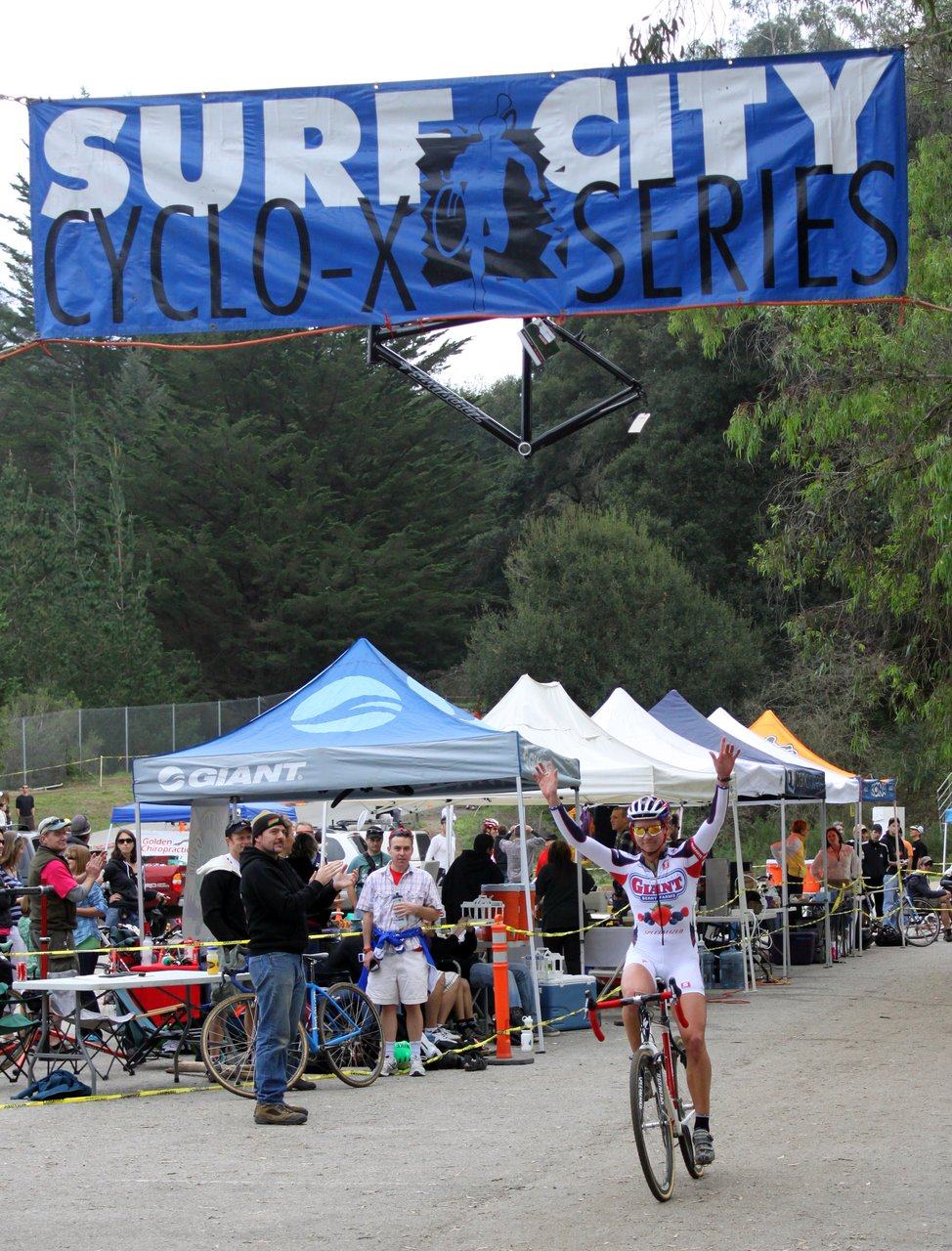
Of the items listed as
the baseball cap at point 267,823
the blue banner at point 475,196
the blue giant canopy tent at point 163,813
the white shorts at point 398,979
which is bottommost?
the white shorts at point 398,979

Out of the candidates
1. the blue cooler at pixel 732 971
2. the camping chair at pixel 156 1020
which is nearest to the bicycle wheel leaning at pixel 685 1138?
the camping chair at pixel 156 1020

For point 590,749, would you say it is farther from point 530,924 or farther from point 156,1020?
point 156,1020

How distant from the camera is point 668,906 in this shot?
342 inches

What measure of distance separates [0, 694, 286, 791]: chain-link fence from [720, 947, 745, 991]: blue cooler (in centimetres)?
2646

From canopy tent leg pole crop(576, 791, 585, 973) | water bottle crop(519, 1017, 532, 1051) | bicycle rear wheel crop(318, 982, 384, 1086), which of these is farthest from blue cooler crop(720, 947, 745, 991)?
bicycle rear wheel crop(318, 982, 384, 1086)

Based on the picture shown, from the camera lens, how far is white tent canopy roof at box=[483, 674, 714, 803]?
20.0 metres

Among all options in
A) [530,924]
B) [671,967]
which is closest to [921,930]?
[530,924]

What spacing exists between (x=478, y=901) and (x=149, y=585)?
4317 centimetres

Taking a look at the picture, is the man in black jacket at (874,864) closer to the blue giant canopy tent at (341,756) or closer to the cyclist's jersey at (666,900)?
the blue giant canopy tent at (341,756)

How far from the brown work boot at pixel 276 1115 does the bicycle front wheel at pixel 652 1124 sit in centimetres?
351

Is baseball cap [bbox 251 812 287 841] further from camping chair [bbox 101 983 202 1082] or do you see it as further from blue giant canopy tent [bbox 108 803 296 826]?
blue giant canopy tent [bbox 108 803 296 826]

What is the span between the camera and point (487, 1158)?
372 inches

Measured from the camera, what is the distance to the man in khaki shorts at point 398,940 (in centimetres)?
1380

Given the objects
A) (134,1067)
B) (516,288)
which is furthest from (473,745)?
(516,288)
